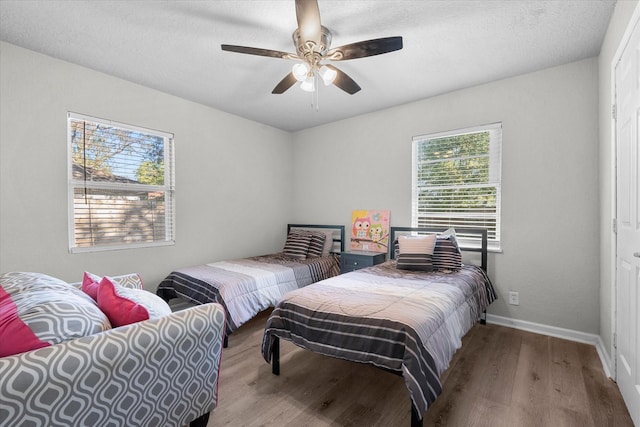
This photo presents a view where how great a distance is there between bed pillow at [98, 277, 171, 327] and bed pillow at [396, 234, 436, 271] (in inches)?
84.2

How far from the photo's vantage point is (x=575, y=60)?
2.65 metres

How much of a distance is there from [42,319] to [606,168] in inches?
136

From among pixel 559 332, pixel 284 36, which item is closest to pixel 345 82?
pixel 284 36

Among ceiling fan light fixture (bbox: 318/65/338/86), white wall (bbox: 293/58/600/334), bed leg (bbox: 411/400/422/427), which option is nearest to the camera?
bed leg (bbox: 411/400/422/427)

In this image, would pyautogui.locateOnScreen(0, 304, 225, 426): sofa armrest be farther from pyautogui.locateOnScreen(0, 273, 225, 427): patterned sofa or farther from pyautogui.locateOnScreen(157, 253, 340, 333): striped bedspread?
pyautogui.locateOnScreen(157, 253, 340, 333): striped bedspread

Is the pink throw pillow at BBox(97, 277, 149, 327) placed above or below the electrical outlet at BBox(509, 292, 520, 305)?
above

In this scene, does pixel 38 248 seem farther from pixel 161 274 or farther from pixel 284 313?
pixel 284 313

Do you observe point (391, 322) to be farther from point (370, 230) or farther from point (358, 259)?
point (370, 230)

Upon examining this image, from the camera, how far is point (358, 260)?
143 inches

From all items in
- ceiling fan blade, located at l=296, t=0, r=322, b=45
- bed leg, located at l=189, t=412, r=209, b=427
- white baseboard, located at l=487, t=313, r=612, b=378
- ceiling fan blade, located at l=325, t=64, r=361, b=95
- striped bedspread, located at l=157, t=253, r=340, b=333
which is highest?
ceiling fan blade, located at l=296, t=0, r=322, b=45

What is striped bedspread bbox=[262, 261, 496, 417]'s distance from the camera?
1573 millimetres

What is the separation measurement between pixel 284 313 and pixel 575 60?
10.6ft

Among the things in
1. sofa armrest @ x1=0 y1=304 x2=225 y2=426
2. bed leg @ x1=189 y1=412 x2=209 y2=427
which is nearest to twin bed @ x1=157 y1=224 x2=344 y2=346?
bed leg @ x1=189 y1=412 x2=209 y2=427

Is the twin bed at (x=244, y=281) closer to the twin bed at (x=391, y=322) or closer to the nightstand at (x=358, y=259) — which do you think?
the nightstand at (x=358, y=259)
